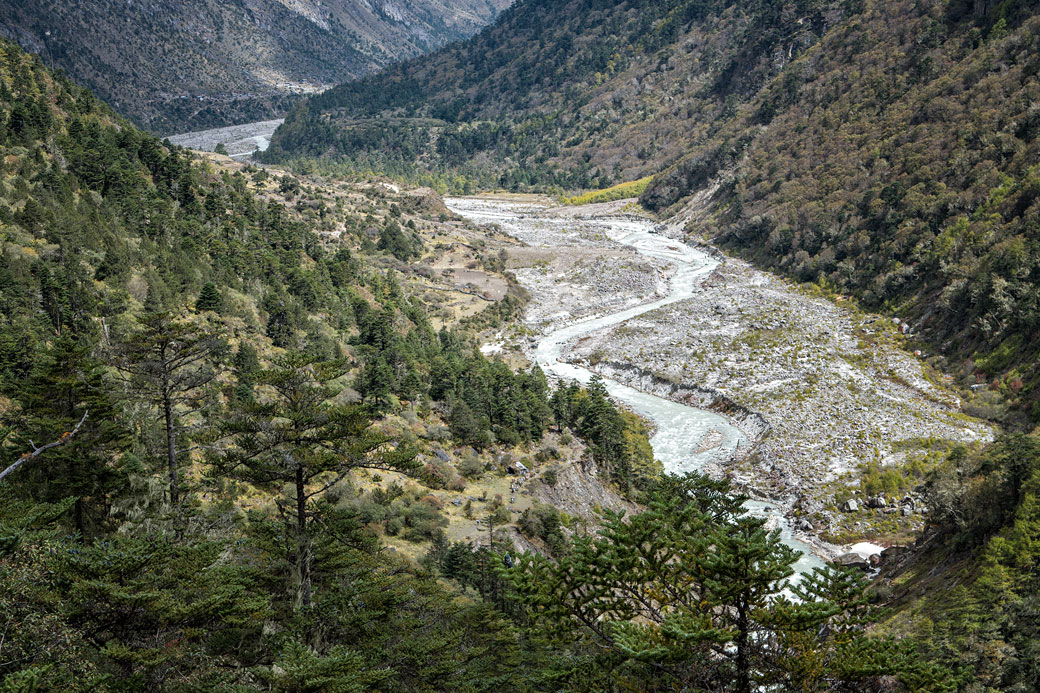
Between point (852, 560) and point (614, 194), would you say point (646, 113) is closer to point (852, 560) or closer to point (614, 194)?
point (614, 194)

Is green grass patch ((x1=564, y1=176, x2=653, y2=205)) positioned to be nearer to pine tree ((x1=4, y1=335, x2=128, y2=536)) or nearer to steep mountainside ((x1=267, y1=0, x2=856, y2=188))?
steep mountainside ((x1=267, y1=0, x2=856, y2=188))

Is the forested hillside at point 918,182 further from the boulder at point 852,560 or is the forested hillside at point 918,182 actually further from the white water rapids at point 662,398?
the boulder at point 852,560

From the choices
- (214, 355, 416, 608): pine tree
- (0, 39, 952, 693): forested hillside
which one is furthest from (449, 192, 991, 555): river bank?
(214, 355, 416, 608): pine tree

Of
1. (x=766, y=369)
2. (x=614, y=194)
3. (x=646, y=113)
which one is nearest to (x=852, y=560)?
(x=766, y=369)

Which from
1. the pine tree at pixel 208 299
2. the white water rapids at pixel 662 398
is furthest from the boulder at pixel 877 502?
the pine tree at pixel 208 299

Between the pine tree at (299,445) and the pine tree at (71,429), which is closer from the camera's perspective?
the pine tree at (299,445)
